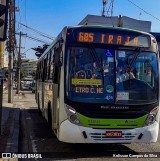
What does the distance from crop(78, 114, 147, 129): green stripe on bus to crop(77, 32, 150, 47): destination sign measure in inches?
71.9

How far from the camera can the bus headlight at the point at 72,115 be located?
326 inches

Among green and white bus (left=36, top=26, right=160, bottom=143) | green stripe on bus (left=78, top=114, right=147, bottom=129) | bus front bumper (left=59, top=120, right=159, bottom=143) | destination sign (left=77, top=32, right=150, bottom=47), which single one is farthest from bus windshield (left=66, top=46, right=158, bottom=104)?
bus front bumper (left=59, top=120, right=159, bottom=143)

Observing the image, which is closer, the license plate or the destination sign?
the license plate

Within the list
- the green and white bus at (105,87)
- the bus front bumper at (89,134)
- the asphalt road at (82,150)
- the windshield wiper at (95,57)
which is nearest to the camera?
the bus front bumper at (89,134)

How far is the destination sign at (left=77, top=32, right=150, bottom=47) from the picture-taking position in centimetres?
870

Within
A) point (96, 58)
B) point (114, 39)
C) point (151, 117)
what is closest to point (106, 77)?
point (96, 58)

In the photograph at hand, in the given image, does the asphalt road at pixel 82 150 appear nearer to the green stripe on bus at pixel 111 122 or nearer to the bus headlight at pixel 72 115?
the green stripe on bus at pixel 111 122

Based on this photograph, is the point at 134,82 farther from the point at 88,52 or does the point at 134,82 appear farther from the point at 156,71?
the point at 88,52

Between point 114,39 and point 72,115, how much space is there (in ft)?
7.00

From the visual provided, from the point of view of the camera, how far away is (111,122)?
8.41 metres

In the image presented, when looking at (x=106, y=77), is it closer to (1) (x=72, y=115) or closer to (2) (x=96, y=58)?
(2) (x=96, y=58)

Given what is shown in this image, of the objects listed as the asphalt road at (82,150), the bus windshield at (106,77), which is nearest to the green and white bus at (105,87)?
the bus windshield at (106,77)

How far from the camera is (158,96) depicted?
888cm

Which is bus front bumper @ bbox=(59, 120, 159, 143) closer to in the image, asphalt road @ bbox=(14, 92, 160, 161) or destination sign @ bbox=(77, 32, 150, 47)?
asphalt road @ bbox=(14, 92, 160, 161)
